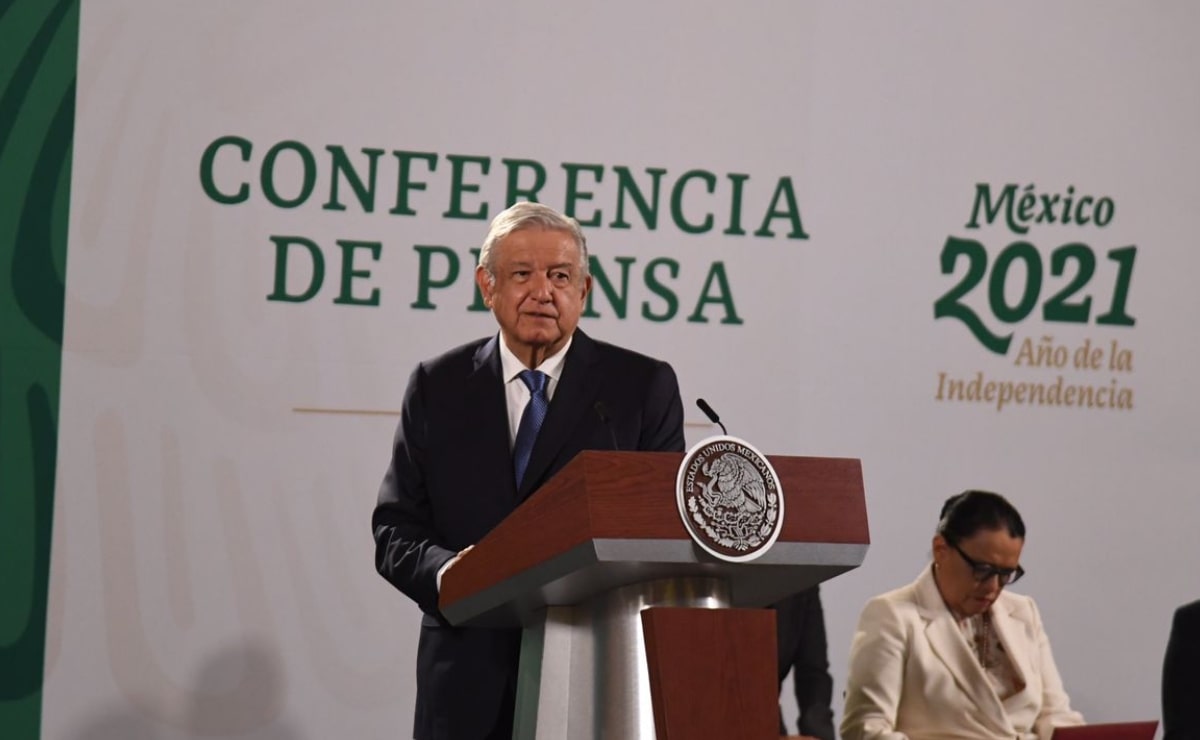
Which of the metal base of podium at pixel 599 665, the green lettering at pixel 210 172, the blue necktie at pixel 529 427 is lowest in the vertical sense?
the metal base of podium at pixel 599 665

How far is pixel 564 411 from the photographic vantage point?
219cm

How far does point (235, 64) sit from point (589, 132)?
96 cm

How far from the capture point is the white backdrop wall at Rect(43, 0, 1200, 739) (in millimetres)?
3842

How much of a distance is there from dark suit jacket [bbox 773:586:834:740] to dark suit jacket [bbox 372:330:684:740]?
5.18ft

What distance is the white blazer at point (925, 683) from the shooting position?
A: 3.41 metres

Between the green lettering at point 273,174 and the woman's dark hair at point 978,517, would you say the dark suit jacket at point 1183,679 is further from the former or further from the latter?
the green lettering at point 273,174

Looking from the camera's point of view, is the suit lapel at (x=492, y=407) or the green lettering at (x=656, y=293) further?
the green lettering at (x=656, y=293)

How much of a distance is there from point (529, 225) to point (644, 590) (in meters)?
0.73

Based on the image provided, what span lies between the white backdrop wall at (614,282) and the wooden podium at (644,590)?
6.94 feet

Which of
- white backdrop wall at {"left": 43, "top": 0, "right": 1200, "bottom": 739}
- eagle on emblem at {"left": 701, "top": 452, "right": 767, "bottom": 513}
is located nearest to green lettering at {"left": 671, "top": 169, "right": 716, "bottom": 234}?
white backdrop wall at {"left": 43, "top": 0, "right": 1200, "bottom": 739}

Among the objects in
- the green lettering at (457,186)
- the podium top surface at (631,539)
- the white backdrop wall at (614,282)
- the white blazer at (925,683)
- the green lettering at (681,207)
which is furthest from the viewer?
the green lettering at (681,207)

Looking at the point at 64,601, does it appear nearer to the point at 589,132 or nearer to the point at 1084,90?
the point at 589,132

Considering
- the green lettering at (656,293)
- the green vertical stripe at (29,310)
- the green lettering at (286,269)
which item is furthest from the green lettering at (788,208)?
the green vertical stripe at (29,310)

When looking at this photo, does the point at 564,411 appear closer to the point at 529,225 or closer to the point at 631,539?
the point at 529,225
